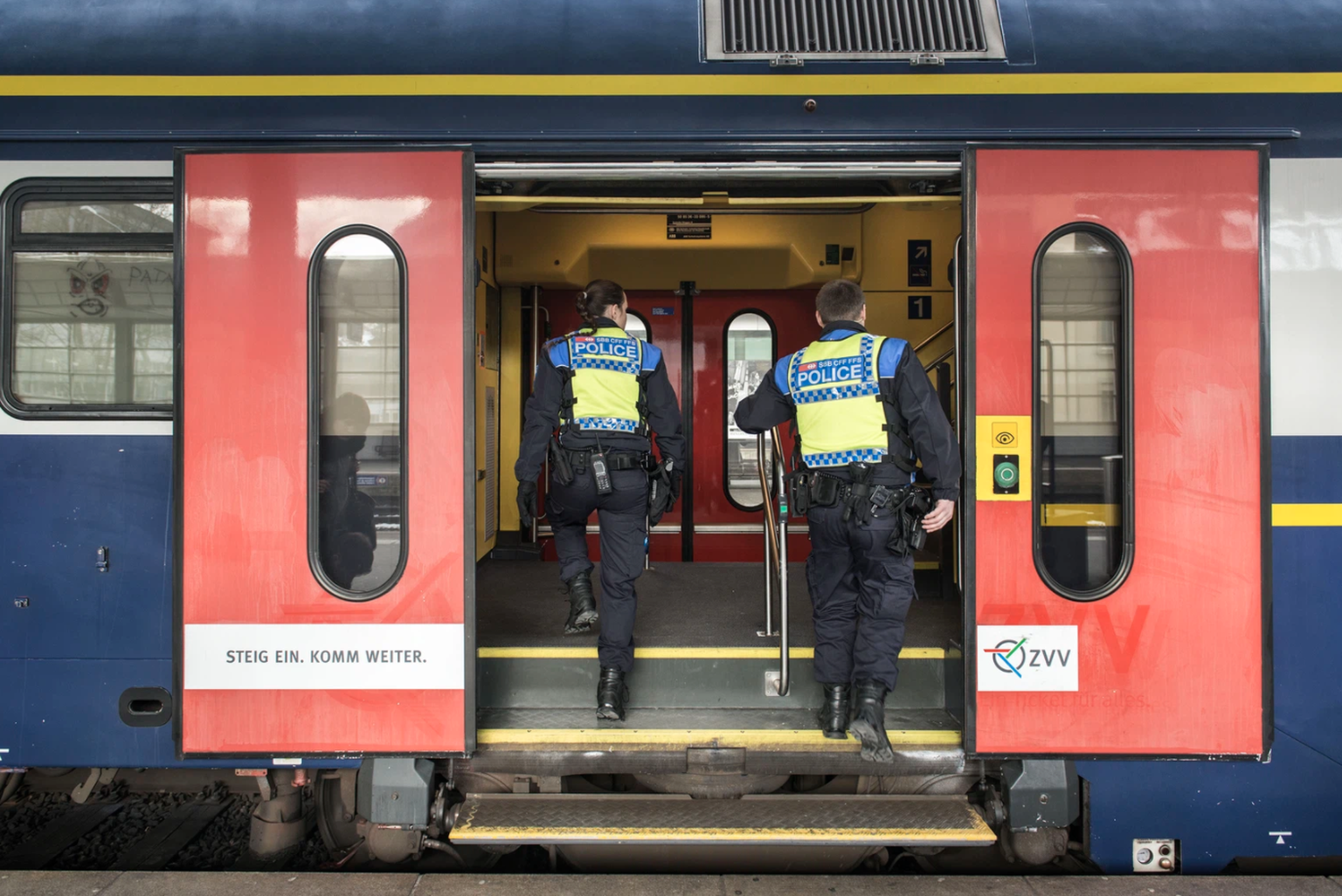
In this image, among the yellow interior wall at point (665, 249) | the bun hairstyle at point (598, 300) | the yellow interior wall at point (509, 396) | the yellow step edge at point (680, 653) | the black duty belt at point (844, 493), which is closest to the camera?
the black duty belt at point (844, 493)

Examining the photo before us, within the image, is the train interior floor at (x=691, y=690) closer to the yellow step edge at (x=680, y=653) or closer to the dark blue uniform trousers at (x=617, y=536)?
the yellow step edge at (x=680, y=653)

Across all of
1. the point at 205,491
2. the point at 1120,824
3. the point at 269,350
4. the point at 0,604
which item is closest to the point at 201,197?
the point at 269,350

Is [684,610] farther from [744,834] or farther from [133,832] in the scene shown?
[133,832]

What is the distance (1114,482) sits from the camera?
2977 millimetres

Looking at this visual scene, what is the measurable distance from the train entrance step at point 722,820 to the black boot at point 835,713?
245mm

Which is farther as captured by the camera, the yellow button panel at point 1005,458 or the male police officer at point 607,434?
the male police officer at point 607,434

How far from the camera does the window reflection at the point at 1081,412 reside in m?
2.97

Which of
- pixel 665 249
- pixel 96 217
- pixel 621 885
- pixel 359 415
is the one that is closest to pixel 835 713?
pixel 621 885

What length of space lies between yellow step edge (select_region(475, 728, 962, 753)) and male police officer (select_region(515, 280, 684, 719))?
364 millimetres

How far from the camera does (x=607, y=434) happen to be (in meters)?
3.46

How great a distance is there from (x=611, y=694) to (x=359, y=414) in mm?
1418

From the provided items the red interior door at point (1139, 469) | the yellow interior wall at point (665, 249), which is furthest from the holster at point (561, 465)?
the yellow interior wall at point (665, 249)

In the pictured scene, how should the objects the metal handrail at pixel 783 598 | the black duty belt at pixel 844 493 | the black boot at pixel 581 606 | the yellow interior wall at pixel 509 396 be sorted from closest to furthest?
the black duty belt at pixel 844 493, the metal handrail at pixel 783 598, the black boot at pixel 581 606, the yellow interior wall at pixel 509 396

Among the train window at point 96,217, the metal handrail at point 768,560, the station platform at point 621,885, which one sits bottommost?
the station platform at point 621,885
